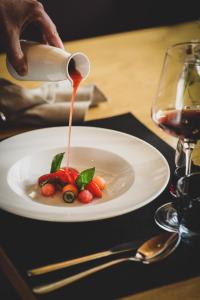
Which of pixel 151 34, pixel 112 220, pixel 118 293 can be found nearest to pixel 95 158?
pixel 112 220

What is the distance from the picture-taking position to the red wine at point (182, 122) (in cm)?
101

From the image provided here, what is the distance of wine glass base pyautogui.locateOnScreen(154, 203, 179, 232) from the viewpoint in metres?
1.06

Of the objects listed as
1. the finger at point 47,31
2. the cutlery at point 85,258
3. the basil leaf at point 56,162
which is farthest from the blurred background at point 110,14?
the cutlery at point 85,258

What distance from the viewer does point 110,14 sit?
10.1ft

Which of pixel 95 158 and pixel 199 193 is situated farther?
pixel 95 158

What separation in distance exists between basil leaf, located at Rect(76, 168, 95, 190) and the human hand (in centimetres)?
30

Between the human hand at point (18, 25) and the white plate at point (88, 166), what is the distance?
22 cm

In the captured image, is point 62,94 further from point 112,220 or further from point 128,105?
point 112,220

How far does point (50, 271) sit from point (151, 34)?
5.37ft

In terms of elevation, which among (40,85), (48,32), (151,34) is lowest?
(151,34)

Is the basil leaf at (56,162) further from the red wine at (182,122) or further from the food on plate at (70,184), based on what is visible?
the red wine at (182,122)

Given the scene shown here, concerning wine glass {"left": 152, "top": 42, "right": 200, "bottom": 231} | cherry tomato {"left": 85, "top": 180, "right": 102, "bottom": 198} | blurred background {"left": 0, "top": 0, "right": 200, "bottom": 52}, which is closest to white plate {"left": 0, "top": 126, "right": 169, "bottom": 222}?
cherry tomato {"left": 85, "top": 180, "right": 102, "bottom": 198}

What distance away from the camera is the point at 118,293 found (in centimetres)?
89

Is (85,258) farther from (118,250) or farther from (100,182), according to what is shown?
(100,182)
